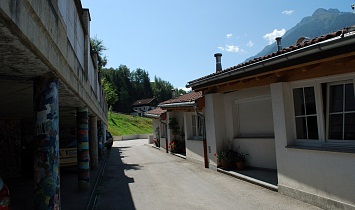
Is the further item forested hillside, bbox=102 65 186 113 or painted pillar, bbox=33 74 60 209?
forested hillside, bbox=102 65 186 113

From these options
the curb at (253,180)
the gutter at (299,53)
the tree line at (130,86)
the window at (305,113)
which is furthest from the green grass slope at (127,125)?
the window at (305,113)

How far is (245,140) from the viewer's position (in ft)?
32.9

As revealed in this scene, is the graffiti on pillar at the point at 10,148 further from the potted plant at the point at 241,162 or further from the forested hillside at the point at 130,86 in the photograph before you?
the forested hillside at the point at 130,86

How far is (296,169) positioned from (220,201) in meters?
1.86

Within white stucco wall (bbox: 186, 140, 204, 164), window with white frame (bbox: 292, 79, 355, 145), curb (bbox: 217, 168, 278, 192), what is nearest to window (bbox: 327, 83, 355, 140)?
window with white frame (bbox: 292, 79, 355, 145)

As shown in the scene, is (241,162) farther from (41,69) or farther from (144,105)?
(144,105)

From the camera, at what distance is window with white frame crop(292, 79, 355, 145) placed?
580 centimetres

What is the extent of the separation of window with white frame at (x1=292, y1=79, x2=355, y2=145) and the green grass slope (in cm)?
4422

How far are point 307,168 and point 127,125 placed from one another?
54703mm

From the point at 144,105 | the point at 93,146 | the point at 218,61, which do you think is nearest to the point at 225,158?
the point at 218,61

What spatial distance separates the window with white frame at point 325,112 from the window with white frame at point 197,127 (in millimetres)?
6829

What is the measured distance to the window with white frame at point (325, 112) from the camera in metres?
5.80

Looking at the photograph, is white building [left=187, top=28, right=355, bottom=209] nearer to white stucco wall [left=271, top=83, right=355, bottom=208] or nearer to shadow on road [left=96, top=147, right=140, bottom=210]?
white stucco wall [left=271, top=83, right=355, bottom=208]

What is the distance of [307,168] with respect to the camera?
6223 millimetres
